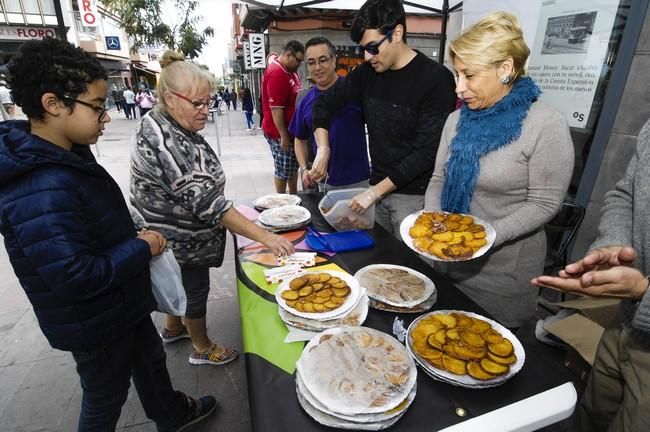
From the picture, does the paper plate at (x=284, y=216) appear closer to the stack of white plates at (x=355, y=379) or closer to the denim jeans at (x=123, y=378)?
the denim jeans at (x=123, y=378)

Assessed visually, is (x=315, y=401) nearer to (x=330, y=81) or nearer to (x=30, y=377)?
(x=30, y=377)

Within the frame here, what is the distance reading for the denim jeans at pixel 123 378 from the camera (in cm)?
130

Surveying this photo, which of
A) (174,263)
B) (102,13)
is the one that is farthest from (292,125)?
(102,13)

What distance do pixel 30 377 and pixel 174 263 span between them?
5.72ft

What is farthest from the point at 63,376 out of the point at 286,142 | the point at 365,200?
the point at 286,142

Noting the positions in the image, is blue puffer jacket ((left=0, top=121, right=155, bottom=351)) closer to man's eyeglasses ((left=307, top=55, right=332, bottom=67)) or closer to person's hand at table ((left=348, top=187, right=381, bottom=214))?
person's hand at table ((left=348, top=187, right=381, bottom=214))

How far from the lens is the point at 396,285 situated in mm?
1370

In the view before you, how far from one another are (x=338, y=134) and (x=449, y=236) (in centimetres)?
159

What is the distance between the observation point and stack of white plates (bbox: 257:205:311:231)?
1987 mm

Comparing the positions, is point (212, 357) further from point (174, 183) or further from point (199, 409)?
point (174, 183)

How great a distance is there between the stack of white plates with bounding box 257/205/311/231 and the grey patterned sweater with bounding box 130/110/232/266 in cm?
37

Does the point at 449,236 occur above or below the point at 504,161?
below

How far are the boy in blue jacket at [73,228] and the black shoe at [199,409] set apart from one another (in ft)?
1.62

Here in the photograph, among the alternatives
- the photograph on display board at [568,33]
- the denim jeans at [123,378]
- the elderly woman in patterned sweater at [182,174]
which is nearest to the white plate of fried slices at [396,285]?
the elderly woman in patterned sweater at [182,174]
